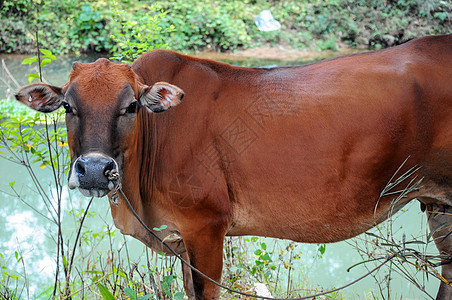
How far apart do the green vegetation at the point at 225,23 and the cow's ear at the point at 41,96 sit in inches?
356

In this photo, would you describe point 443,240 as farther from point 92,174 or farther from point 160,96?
point 92,174

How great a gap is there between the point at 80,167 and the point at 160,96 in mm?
706

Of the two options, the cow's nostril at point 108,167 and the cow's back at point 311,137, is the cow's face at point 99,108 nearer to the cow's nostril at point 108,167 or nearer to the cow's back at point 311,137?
the cow's nostril at point 108,167

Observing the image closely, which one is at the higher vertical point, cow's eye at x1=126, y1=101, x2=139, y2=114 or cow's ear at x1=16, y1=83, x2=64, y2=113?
cow's ear at x1=16, y1=83, x2=64, y2=113

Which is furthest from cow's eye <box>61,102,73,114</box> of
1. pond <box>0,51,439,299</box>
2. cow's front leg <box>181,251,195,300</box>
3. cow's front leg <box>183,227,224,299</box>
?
pond <box>0,51,439,299</box>

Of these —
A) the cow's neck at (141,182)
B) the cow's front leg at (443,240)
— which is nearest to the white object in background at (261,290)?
the cow's neck at (141,182)

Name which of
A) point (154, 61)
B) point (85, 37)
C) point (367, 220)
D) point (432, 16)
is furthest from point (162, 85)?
point (432, 16)

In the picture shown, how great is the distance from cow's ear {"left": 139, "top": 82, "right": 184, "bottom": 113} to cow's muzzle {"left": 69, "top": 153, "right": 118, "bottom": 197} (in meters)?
0.53

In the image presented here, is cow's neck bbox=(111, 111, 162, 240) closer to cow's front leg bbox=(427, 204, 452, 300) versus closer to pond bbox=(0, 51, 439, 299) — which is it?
pond bbox=(0, 51, 439, 299)

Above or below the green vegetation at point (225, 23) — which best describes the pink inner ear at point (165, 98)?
below

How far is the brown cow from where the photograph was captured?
370 cm

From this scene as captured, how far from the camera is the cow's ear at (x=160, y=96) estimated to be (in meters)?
3.41

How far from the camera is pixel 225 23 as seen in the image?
539 inches

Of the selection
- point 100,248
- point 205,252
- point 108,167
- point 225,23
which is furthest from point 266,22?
point 108,167
